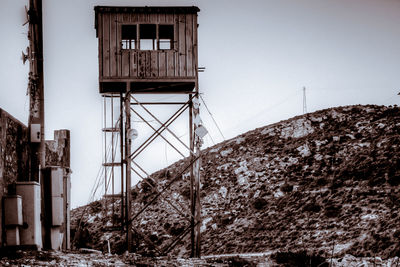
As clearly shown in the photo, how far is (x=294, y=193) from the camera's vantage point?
1355 inches

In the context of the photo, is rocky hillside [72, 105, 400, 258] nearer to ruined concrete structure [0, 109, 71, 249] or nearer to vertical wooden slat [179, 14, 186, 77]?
vertical wooden slat [179, 14, 186, 77]

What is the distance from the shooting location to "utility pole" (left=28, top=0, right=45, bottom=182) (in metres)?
13.2

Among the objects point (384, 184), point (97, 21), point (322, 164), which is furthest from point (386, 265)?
point (322, 164)

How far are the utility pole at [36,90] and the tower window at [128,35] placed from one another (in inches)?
254

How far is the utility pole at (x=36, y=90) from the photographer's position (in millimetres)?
13164

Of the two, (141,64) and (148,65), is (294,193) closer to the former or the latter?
(148,65)

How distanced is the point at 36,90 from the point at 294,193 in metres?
23.1

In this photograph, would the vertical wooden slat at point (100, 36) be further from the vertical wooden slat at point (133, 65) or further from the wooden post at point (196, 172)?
the wooden post at point (196, 172)

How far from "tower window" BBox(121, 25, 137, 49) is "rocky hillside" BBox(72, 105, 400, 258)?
5399 millimetres

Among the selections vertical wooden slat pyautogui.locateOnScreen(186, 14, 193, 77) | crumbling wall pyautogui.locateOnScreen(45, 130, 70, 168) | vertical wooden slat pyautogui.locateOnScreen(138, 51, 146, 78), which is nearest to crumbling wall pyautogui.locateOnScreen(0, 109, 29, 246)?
crumbling wall pyautogui.locateOnScreen(45, 130, 70, 168)

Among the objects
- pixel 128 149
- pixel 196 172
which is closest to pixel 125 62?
pixel 128 149

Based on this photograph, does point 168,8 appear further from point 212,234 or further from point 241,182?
point 241,182

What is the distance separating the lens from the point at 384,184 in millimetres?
30422


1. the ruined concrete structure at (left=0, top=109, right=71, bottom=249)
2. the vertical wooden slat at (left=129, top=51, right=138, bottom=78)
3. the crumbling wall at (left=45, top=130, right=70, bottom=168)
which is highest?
the vertical wooden slat at (left=129, top=51, right=138, bottom=78)
